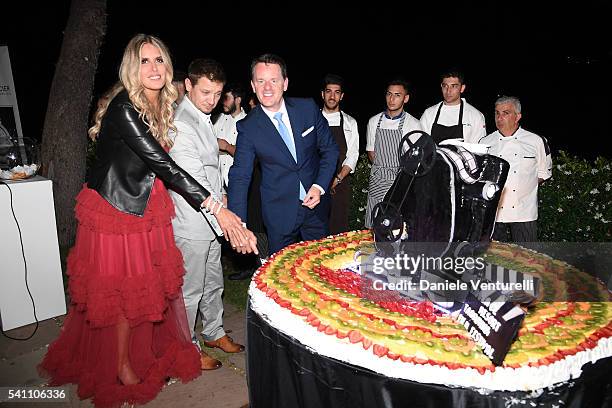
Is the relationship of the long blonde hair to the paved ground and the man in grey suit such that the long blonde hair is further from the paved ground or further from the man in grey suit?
the paved ground

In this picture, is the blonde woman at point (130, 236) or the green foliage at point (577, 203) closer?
A: the blonde woman at point (130, 236)

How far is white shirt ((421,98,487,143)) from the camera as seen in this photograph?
4.97 meters

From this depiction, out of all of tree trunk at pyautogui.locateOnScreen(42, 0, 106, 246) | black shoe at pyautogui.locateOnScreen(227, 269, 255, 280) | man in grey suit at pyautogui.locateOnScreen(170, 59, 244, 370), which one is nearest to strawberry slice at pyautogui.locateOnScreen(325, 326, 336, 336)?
man in grey suit at pyautogui.locateOnScreen(170, 59, 244, 370)

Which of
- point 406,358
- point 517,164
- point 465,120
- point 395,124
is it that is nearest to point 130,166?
point 406,358

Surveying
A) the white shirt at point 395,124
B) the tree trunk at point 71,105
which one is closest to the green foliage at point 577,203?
the white shirt at point 395,124

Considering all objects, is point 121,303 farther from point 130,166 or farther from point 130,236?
point 130,166

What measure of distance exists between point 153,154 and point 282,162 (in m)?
0.93

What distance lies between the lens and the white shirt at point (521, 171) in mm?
4410

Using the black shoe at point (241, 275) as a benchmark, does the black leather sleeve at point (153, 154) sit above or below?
above

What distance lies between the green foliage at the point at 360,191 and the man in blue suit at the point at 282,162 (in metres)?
2.58

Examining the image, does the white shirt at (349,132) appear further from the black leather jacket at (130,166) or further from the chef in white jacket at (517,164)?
the black leather jacket at (130,166)

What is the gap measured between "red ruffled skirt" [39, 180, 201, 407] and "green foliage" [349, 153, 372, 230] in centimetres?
333

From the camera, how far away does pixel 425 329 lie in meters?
1.82

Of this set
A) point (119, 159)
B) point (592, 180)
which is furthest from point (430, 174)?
point (592, 180)
